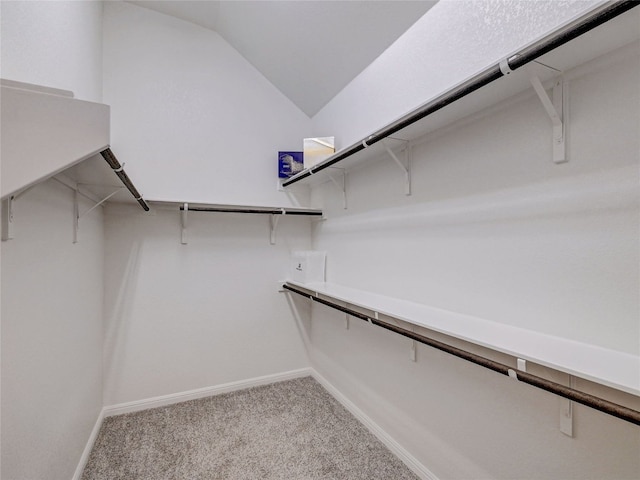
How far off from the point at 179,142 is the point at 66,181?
116 centimetres

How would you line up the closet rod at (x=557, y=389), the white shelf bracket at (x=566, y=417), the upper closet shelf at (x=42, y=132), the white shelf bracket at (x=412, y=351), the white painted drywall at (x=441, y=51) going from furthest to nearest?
the white shelf bracket at (x=412, y=351) → the white painted drywall at (x=441, y=51) → the white shelf bracket at (x=566, y=417) → the closet rod at (x=557, y=389) → the upper closet shelf at (x=42, y=132)

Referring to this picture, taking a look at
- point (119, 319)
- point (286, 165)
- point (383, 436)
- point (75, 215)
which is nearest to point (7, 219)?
point (75, 215)

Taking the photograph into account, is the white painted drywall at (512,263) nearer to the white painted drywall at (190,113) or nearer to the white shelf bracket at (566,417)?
the white shelf bracket at (566,417)

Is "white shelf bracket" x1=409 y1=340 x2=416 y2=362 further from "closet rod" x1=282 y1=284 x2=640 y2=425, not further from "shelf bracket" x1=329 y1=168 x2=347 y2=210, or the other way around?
"shelf bracket" x1=329 y1=168 x2=347 y2=210

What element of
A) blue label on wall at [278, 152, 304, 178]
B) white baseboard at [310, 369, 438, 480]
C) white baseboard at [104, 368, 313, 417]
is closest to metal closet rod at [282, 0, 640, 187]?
blue label on wall at [278, 152, 304, 178]

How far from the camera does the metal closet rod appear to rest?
2.33ft

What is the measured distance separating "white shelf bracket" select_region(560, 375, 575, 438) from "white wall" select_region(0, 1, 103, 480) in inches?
68.2

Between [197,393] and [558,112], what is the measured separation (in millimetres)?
2869

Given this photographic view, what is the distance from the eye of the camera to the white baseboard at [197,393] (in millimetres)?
2314

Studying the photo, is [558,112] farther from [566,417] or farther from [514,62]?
[566,417]

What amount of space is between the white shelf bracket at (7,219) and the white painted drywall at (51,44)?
36 centimetres

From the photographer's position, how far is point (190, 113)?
250 cm

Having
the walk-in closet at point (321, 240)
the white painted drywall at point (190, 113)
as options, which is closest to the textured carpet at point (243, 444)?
the walk-in closet at point (321, 240)

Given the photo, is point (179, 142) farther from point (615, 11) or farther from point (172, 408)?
point (615, 11)
